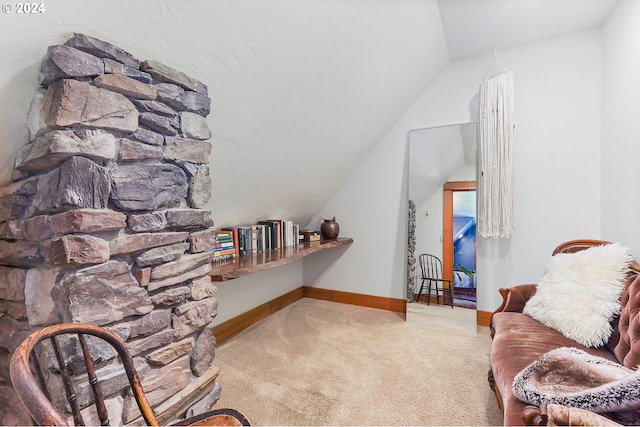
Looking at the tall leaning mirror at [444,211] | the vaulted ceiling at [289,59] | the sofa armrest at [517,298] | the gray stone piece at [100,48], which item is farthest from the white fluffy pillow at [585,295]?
the gray stone piece at [100,48]

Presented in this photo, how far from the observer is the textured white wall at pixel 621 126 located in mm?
1774

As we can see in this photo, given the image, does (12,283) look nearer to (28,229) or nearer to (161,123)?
(28,229)

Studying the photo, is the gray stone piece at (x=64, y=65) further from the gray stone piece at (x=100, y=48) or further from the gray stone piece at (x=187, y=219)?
the gray stone piece at (x=187, y=219)

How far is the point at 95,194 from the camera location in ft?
3.43

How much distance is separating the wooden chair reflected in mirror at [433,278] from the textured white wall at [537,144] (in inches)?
8.5

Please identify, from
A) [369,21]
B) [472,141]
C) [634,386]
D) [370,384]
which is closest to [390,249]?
[472,141]

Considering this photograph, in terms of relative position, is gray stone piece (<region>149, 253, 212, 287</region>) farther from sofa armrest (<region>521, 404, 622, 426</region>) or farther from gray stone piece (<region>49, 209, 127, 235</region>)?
sofa armrest (<region>521, 404, 622, 426</region>)

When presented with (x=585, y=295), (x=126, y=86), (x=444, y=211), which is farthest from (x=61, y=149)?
(x=444, y=211)

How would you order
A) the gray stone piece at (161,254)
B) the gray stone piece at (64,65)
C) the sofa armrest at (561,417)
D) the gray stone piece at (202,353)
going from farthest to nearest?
the gray stone piece at (202,353), the gray stone piece at (161,254), the gray stone piece at (64,65), the sofa armrest at (561,417)

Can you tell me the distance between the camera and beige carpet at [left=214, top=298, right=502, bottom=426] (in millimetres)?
1585

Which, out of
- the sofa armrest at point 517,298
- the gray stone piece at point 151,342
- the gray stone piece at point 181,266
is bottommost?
the sofa armrest at point 517,298

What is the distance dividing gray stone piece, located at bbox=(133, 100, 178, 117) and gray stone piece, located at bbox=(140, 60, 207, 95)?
0.36ft

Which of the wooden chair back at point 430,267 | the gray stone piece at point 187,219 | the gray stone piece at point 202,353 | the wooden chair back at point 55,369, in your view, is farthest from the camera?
the wooden chair back at point 430,267

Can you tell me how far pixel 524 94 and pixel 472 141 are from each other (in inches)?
21.4
